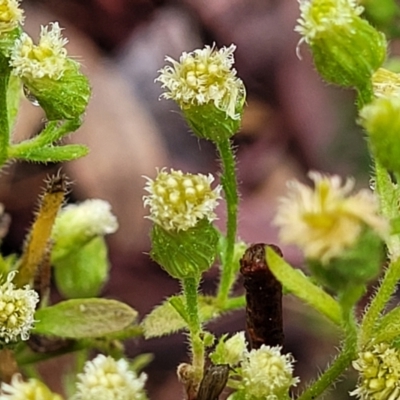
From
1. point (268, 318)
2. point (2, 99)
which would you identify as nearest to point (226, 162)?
point (268, 318)

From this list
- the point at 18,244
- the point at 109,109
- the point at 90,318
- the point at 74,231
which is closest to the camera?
the point at 90,318

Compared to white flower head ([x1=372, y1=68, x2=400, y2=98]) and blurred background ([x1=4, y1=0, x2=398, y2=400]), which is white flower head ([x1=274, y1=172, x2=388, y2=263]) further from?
blurred background ([x1=4, y1=0, x2=398, y2=400])

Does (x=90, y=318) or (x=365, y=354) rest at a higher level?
(x=365, y=354)

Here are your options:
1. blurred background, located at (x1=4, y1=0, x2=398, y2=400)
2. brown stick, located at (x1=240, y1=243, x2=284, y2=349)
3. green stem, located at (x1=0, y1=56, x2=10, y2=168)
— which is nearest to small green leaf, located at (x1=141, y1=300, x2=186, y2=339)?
brown stick, located at (x1=240, y1=243, x2=284, y2=349)

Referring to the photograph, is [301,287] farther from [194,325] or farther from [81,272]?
[81,272]

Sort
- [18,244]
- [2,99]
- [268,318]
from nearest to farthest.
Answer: [268,318] < [2,99] < [18,244]

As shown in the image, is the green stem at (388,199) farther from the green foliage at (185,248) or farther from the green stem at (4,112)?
the green stem at (4,112)

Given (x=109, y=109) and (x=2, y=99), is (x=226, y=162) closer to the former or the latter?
(x=2, y=99)

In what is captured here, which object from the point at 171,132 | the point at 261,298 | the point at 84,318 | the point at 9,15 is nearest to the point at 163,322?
the point at 84,318
